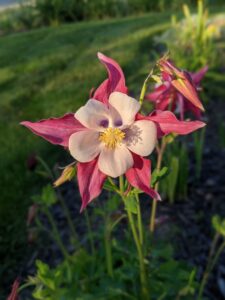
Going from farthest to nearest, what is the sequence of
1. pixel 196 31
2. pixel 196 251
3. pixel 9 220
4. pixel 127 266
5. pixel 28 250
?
pixel 196 31 < pixel 9 220 < pixel 28 250 < pixel 196 251 < pixel 127 266

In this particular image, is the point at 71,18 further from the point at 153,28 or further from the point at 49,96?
the point at 49,96

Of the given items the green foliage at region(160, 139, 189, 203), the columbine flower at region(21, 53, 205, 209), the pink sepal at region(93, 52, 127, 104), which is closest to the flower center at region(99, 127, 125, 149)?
the columbine flower at region(21, 53, 205, 209)

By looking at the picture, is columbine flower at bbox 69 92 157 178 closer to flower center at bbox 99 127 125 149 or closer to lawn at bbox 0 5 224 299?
flower center at bbox 99 127 125 149

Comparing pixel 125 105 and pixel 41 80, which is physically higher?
pixel 125 105

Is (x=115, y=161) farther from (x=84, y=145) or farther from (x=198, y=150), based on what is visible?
(x=198, y=150)

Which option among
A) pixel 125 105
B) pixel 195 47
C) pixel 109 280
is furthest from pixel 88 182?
pixel 195 47

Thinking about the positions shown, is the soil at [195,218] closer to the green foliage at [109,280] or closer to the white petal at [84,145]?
the green foliage at [109,280]

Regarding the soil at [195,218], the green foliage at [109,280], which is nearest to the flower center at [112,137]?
the green foliage at [109,280]

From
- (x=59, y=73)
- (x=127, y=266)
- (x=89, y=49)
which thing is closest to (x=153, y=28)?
(x=89, y=49)
